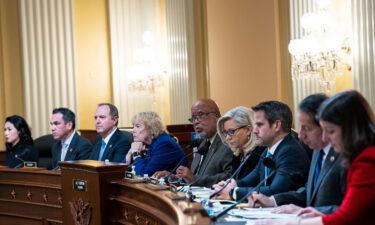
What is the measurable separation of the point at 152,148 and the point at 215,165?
2.92 ft

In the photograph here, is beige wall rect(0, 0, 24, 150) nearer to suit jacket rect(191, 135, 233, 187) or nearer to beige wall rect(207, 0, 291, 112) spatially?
beige wall rect(207, 0, 291, 112)

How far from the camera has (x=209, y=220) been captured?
7.77 feet

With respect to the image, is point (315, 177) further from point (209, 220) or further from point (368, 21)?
point (368, 21)

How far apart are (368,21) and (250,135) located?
340cm

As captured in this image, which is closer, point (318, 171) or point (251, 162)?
point (318, 171)

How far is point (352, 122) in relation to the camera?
2.33 metres

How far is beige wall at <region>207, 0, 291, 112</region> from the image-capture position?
8.80 metres

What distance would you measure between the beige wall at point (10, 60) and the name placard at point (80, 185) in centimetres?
475

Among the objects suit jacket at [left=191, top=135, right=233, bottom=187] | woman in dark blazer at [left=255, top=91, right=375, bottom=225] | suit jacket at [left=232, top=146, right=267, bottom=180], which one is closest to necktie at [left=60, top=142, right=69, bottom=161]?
suit jacket at [left=191, top=135, right=233, bottom=187]

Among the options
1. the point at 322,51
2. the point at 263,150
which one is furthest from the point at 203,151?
the point at 322,51

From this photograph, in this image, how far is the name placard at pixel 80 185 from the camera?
4.33 m

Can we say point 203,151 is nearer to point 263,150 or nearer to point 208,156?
point 208,156

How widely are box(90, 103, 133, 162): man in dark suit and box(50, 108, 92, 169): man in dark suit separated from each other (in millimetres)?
122

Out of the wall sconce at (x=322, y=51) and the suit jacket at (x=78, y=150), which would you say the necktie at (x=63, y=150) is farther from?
the wall sconce at (x=322, y=51)
